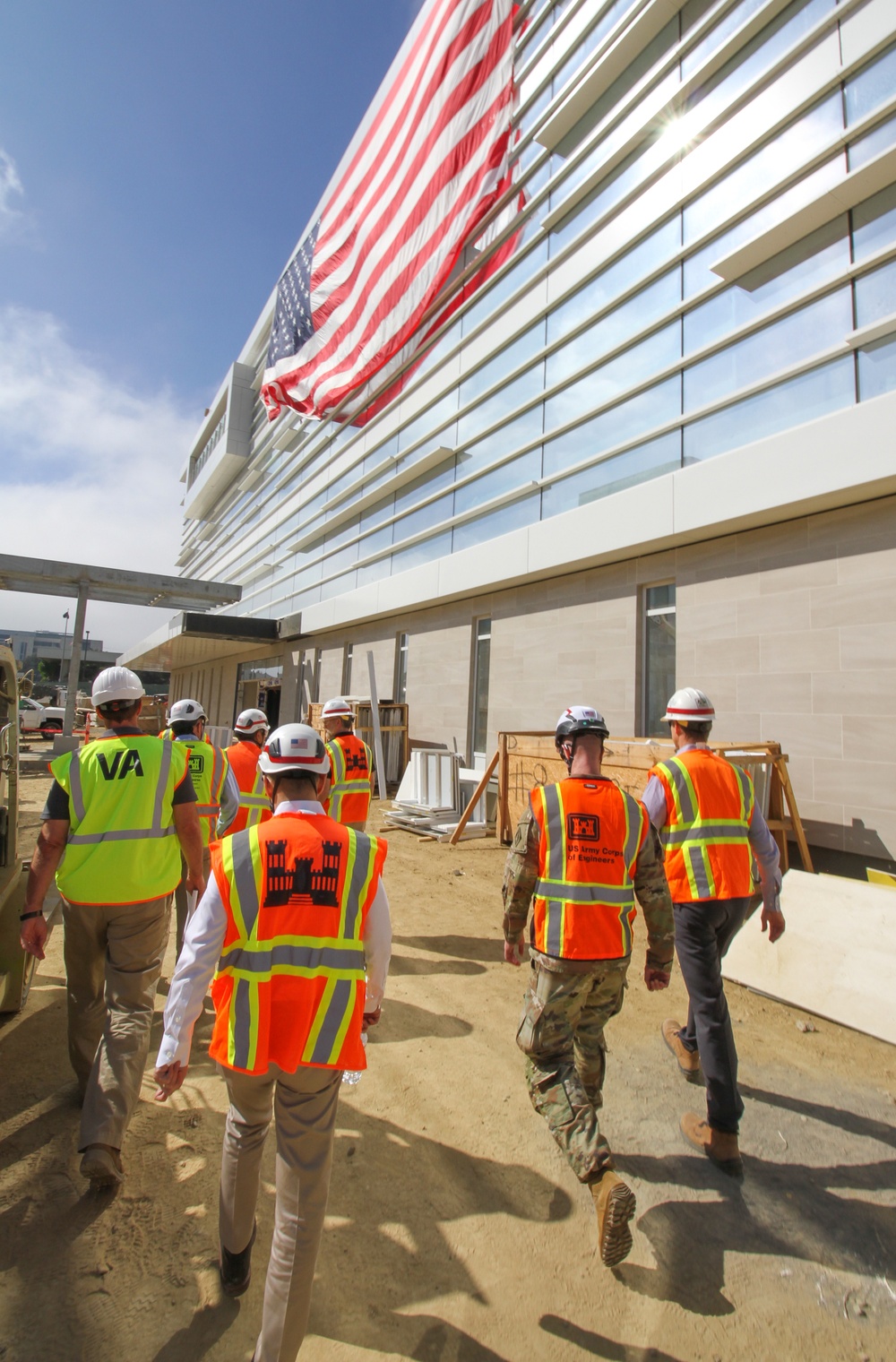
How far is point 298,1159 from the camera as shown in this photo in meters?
2.09

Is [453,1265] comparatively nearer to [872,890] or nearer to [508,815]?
[872,890]

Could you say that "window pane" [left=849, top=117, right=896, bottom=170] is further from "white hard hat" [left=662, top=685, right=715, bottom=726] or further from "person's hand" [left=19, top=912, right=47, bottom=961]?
"person's hand" [left=19, top=912, right=47, bottom=961]

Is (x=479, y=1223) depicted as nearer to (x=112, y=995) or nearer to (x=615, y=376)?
(x=112, y=995)

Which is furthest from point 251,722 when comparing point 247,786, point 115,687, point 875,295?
point 875,295

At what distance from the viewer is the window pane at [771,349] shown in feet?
26.0

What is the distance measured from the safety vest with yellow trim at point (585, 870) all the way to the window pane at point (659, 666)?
7.23 metres

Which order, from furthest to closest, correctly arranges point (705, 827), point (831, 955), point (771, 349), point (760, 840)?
point (771, 349) → point (831, 955) → point (760, 840) → point (705, 827)

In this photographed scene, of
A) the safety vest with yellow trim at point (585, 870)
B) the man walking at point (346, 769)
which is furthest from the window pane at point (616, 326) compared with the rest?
the safety vest with yellow trim at point (585, 870)

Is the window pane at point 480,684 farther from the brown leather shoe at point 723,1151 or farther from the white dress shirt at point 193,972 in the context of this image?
the white dress shirt at point 193,972

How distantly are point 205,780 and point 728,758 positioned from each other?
17.4 feet

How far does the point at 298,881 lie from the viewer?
216 cm

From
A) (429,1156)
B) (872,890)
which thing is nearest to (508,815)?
(872,890)

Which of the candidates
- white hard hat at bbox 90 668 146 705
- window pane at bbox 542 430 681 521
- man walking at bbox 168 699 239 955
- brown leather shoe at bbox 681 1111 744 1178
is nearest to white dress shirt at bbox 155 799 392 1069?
white hard hat at bbox 90 668 146 705

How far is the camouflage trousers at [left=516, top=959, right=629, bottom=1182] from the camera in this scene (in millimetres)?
2762
